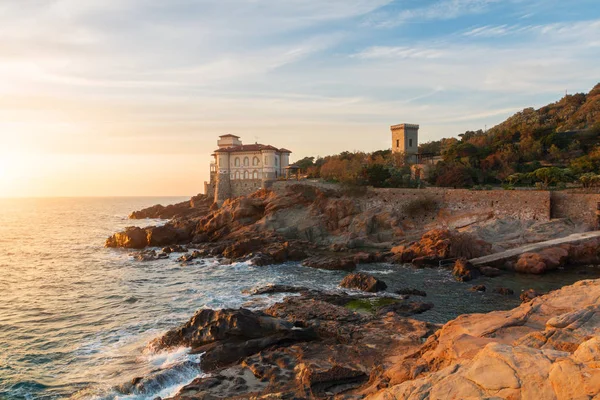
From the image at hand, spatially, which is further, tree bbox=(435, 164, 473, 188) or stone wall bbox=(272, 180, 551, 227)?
tree bbox=(435, 164, 473, 188)

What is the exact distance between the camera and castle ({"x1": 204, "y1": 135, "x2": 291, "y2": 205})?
211 ft

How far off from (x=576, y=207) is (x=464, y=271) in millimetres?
16756

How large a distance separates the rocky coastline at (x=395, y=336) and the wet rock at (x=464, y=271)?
0.09 m

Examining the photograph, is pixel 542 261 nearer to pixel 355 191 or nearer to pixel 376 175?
pixel 355 191

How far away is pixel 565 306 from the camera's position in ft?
42.8

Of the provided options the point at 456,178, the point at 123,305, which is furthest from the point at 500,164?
the point at 123,305

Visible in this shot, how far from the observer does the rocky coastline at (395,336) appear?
715 cm

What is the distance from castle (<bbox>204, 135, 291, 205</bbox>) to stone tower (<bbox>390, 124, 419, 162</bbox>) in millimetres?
18448

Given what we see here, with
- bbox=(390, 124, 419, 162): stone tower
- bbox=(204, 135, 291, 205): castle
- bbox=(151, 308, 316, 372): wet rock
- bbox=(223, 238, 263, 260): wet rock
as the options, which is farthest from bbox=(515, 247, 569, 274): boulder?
bbox=(204, 135, 291, 205): castle

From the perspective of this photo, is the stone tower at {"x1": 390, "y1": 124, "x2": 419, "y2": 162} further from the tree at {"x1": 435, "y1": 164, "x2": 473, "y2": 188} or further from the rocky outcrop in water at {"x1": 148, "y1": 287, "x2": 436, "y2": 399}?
the rocky outcrop in water at {"x1": 148, "y1": 287, "x2": 436, "y2": 399}

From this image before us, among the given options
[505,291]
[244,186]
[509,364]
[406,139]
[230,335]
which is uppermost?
[406,139]

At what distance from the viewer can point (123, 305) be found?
78.7ft

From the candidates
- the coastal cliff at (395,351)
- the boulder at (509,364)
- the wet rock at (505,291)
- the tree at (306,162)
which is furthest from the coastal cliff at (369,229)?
the tree at (306,162)

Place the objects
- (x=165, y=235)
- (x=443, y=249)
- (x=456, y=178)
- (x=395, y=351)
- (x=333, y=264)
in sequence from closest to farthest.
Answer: (x=395, y=351) → (x=333, y=264) → (x=443, y=249) → (x=165, y=235) → (x=456, y=178)
